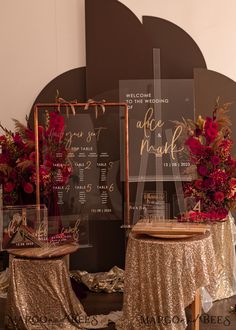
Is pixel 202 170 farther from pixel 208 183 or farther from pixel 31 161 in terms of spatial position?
pixel 31 161

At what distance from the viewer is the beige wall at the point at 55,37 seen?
3.91 meters

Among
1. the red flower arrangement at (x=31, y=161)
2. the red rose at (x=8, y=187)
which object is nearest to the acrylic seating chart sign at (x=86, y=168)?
the red flower arrangement at (x=31, y=161)

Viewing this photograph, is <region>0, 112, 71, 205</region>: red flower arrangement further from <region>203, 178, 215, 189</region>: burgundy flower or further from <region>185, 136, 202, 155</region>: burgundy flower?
<region>203, 178, 215, 189</region>: burgundy flower

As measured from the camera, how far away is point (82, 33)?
3990 mm

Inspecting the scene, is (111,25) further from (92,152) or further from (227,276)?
(227,276)

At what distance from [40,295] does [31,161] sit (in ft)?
3.71

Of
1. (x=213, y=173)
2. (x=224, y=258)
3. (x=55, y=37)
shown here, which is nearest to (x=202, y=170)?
(x=213, y=173)

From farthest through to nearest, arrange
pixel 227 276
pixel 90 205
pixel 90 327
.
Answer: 1. pixel 90 205
2. pixel 227 276
3. pixel 90 327

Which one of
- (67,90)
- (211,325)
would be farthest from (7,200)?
(211,325)

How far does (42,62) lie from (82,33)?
1.53 ft

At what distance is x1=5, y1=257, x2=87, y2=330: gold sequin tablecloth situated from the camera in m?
2.80

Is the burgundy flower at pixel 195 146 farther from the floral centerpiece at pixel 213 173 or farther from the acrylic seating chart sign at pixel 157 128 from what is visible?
the acrylic seating chart sign at pixel 157 128

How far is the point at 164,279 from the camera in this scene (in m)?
2.57

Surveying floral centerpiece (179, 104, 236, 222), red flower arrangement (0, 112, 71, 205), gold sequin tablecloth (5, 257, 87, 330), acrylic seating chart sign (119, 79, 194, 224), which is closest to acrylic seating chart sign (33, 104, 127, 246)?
red flower arrangement (0, 112, 71, 205)
